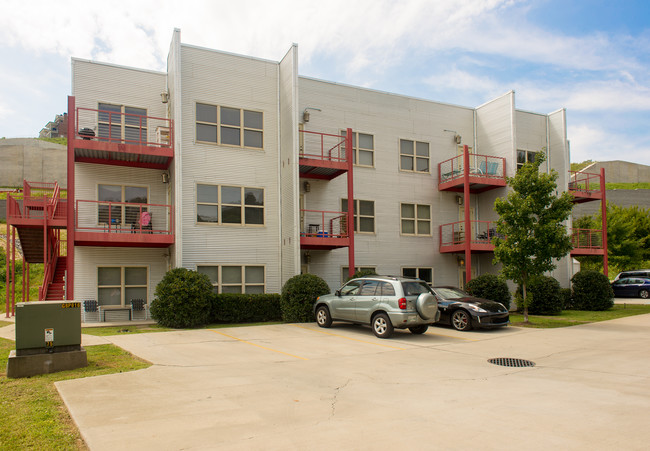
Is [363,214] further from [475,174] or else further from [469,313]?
[469,313]

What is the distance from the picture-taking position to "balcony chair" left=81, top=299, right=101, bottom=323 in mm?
16839

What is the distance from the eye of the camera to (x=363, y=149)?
2178 cm

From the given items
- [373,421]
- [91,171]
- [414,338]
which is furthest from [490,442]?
[91,171]

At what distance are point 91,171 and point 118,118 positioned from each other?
222 cm

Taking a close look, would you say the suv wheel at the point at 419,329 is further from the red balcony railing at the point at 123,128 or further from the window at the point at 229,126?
the red balcony railing at the point at 123,128

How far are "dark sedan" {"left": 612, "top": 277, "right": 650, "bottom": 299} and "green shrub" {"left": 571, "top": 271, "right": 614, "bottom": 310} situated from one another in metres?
8.31

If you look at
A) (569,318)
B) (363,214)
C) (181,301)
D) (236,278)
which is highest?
(363,214)

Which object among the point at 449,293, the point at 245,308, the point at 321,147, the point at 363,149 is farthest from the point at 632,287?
the point at 245,308

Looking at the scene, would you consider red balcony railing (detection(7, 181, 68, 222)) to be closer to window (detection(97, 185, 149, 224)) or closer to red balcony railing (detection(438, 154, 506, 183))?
window (detection(97, 185, 149, 224))

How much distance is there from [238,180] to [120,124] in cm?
467

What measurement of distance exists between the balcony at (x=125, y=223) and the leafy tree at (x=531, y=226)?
1162 centimetres

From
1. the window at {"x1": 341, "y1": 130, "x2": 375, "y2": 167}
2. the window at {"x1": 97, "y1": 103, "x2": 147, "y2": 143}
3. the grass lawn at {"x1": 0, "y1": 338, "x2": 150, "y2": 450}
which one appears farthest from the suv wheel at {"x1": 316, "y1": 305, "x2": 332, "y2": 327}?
the window at {"x1": 97, "y1": 103, "x2": 147, "y2": 143}

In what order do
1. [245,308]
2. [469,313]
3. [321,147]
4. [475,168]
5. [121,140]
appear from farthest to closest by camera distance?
[475,168] → [321,147] → [245,308] → [121,140] → [469,313]

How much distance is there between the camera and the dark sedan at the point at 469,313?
14500 millimetres
